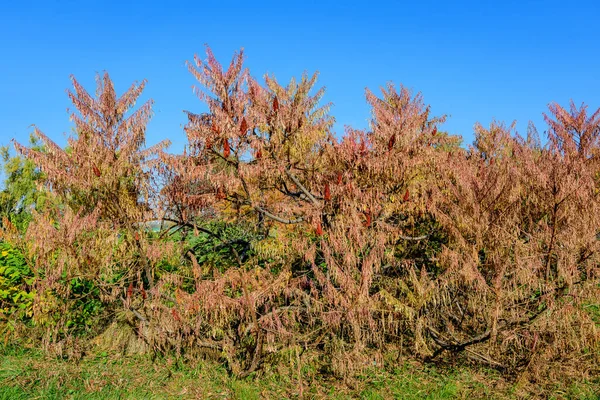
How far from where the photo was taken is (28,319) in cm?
680

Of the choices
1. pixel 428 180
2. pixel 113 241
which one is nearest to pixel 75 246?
pixel 113 241

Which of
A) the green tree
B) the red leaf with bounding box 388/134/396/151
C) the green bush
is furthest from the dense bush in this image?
the green tree

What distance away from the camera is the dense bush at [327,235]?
473 centimetres

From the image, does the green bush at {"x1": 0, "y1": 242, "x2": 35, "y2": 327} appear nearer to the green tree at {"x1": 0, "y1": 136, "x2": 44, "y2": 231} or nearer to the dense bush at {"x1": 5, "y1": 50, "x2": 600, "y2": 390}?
the dense bush at {"x1": 5, "y1": 50, "x2": 600, "y2": 390}

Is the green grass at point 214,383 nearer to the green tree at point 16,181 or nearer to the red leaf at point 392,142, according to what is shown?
the red leaf at point 392,142

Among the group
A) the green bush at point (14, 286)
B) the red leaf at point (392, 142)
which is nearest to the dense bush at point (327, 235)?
the red leaf at point (392, 142)

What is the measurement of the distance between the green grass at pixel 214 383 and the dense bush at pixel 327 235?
0.70ft

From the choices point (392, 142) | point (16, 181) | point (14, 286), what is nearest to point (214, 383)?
point (392, 142)

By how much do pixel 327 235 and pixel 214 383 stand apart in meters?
2.02

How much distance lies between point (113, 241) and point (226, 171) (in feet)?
4.81

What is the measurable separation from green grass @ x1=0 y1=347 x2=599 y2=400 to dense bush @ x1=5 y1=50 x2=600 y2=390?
0.70 ft

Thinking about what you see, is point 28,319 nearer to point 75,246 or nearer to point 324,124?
point 75,246

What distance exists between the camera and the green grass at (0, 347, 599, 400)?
14.9 feet

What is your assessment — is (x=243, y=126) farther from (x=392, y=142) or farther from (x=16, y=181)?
(x=16, y=181)
